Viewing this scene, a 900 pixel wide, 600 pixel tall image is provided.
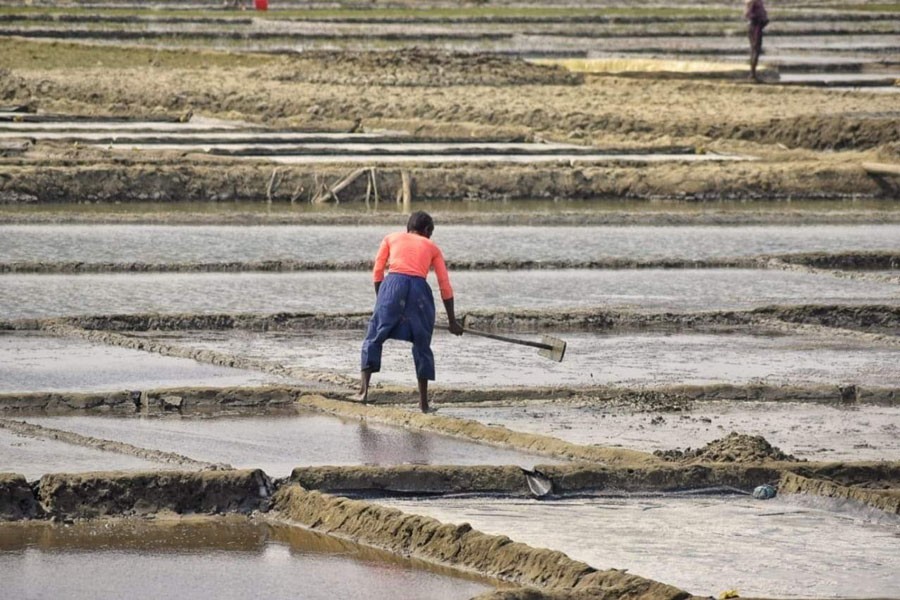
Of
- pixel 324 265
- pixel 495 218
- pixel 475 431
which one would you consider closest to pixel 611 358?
pixel 475 431

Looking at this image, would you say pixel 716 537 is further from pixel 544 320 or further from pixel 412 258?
pixel 544 320

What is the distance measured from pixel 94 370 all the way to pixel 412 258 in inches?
89.3

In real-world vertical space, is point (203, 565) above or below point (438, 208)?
below

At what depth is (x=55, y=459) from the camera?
8344mm

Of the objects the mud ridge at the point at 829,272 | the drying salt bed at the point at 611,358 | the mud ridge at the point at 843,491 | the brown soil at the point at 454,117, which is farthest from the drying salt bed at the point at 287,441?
the brown soil at the point at 454,117

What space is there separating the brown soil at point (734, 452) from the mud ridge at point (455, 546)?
5.59ft

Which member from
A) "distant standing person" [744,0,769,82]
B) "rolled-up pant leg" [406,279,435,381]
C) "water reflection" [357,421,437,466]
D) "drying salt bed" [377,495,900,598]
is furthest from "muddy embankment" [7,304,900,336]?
"distant standing person" [744,0,769,82]

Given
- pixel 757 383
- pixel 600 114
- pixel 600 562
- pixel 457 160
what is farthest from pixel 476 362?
pixel 600 114

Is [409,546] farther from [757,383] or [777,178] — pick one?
[777,178]

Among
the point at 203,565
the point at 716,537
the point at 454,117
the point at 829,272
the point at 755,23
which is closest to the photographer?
the point at 203,565

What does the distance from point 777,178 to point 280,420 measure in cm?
1379

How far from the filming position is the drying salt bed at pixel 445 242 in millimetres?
16500

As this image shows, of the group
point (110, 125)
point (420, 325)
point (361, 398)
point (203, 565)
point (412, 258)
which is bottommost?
point (203, 565)

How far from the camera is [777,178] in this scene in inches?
883
